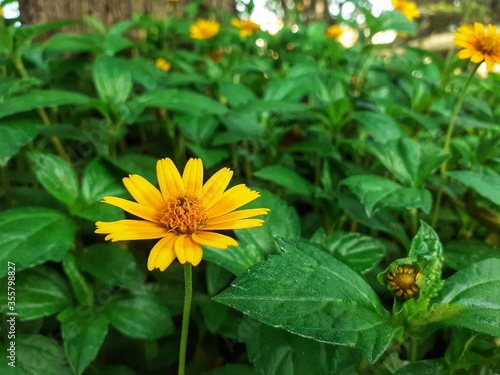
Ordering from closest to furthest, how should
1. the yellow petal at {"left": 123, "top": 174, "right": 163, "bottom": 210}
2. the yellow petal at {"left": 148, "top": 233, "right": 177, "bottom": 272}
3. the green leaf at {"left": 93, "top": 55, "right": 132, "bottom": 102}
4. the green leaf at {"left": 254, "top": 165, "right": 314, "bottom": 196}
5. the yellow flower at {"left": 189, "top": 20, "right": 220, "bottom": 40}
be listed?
the yellow petal at {"left": 148, "top": 233, "right": 177, "bottom": 272}, the yellow petal at {"left": 123, "top": 174, "right": 163, "bottom": 210}, the green leaf at {"left": 254, "top": 165, "right": 314, "bottom": 196}, the green leaf at {"left": 93, "top": 55, "right": 132, "bottom": 102}, the yellow flower at {"left": 189, "top": 20, "right": 220, "bottom": 40}

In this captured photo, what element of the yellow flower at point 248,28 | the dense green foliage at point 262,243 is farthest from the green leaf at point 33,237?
the yellow flower at point 248,28

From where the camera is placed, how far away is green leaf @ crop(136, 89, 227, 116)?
87 centimetres

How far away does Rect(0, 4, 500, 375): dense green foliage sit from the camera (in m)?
0.50

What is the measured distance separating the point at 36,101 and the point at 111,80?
7.5 inches

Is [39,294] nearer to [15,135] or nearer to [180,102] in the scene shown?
[15,135]

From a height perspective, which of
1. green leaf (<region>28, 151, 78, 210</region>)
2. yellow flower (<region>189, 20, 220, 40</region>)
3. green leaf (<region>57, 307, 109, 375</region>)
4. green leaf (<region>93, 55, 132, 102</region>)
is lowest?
green leaf (<region>57, 307, 109, 375</region>)

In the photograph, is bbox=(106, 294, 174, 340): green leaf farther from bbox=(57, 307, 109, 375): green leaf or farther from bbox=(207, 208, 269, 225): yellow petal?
bbox=(207, 208, 269, 225): yellow petal

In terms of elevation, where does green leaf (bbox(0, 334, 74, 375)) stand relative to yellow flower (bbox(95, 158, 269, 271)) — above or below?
below

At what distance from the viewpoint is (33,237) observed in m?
0.62

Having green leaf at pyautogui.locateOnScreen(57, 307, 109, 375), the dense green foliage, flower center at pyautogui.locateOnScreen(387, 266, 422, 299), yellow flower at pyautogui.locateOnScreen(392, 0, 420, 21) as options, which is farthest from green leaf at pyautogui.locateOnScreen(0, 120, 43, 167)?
yellow flower at pyautogui.locateOnScreen(392, 0, 420, 21)

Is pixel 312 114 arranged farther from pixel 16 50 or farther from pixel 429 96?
pixel 16 50

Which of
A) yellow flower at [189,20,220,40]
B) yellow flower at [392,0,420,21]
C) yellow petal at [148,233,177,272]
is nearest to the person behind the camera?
yellow petal at [148,233,177,272]

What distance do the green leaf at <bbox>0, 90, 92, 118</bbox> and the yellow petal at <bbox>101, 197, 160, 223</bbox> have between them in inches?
13.4

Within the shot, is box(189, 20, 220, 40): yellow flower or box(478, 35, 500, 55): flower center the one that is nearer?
box(478, 35, 500, 55): flower center
